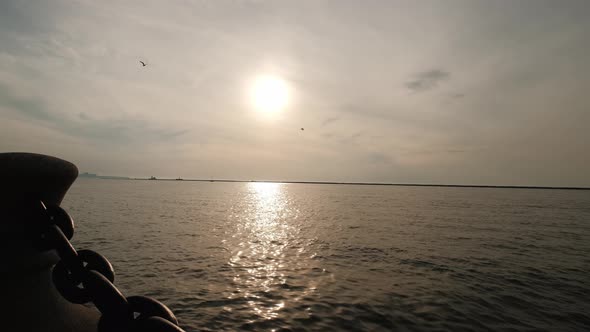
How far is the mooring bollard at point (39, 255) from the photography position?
1537 mm

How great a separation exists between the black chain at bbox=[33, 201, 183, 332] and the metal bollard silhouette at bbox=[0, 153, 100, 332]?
0.18 meters

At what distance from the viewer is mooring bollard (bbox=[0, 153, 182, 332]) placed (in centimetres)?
154

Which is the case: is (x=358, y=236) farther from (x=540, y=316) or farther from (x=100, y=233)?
(x=100, y=233)

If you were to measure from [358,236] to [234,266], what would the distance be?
1164cm

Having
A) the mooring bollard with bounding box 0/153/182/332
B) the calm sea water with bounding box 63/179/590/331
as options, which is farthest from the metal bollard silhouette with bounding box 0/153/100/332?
the calm sea water with bounding box 63/179/590/331

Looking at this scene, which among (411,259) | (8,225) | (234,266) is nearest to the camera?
(8,225)

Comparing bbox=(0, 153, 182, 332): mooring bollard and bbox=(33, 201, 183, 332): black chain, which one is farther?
bbox=(0, 153, 182, 332): mooring bollard

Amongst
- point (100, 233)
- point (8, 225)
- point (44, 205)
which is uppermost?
point (44, 205)

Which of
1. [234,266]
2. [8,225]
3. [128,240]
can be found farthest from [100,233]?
[8,225]

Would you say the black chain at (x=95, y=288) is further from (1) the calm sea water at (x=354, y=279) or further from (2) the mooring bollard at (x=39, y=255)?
(1) the calm sea water at (x=354, y=279)

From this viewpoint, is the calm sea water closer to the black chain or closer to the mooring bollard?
the mooring bollard

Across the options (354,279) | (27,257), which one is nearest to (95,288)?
(27,257)

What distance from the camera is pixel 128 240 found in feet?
61.4

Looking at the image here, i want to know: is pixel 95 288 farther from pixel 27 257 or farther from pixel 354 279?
pixel 354 279
